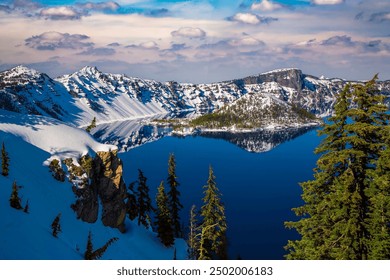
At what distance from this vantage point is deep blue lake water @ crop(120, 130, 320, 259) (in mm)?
72875

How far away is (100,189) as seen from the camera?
4156cm

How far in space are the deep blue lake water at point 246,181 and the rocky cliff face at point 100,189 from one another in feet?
100

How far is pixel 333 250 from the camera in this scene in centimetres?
1458

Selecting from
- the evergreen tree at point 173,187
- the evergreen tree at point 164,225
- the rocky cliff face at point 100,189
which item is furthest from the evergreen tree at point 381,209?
Answer: the evergreen tree at point 173,187

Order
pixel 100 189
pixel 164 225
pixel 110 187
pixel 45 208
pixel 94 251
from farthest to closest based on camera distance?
pixel 164 225 → pixel 110 187 → pixel 100 189 → pixel 94 251 → pixel 45 208

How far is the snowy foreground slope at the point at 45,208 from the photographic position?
61.6 feet

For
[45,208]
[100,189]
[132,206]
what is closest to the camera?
[45,208]

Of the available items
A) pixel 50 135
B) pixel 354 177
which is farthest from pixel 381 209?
pixel 50 135

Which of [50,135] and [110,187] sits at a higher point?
[50,135]

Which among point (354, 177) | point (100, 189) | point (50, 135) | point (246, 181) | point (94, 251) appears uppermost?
point (246, 181)

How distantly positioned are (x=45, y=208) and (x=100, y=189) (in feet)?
44.2

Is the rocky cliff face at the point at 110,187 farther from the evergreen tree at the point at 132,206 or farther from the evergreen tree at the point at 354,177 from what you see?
the evergreen tree at the point at 354,177

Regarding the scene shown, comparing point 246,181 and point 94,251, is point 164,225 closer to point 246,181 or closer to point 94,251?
point 94,251

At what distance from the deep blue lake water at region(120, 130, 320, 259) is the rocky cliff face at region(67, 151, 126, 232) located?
100ft
